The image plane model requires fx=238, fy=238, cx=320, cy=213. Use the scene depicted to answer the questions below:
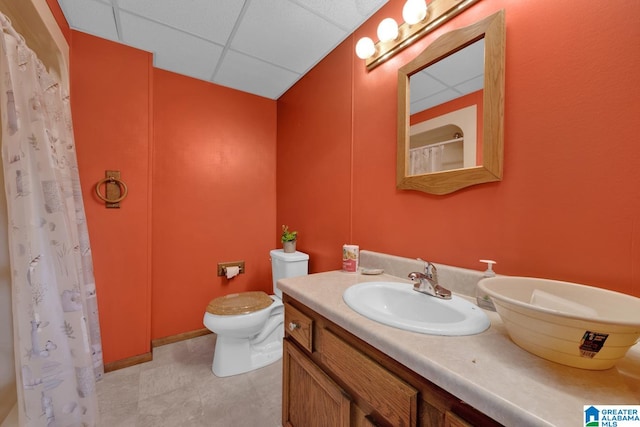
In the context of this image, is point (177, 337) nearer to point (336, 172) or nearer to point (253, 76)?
point (336, 172)

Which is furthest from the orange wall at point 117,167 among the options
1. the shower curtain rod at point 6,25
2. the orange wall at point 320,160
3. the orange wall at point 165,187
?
the orange wall at point 320,160

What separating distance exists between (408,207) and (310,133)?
1108 millimetres

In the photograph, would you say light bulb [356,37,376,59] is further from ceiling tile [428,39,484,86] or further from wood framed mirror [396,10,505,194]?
ceiling tile [428,39,484,86]

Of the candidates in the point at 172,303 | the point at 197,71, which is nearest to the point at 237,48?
the point at 197,71

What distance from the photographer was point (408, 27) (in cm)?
117

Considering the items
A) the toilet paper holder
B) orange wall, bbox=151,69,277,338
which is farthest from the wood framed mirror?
the toilet paper holder

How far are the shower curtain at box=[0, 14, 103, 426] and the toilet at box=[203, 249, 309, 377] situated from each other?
62 centimetres

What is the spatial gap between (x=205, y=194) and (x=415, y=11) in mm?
1948

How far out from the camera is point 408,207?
119 cm

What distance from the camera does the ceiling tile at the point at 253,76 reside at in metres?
1.84

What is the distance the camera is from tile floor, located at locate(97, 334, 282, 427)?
1.27 meters

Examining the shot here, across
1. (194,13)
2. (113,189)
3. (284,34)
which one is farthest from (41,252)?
(284,34)

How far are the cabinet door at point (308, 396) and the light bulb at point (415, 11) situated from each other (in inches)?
59.9

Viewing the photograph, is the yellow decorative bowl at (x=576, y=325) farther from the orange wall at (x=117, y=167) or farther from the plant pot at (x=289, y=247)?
the orange wall at (x=117, y=167)
